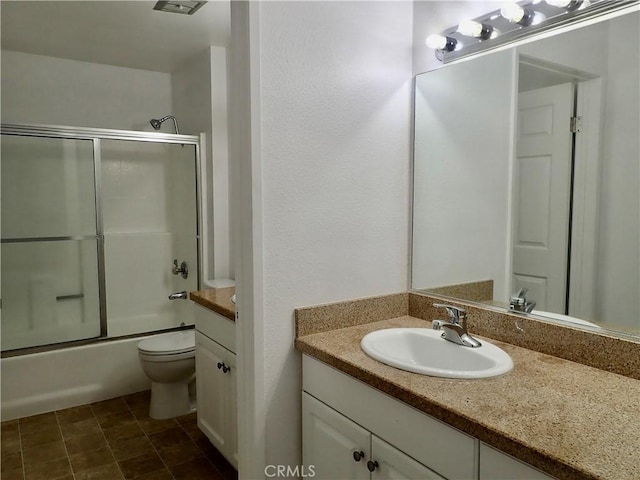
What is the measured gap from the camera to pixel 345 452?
145 cm

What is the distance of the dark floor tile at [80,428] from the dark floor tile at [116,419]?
0.03 metres

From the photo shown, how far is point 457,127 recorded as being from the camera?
181cm

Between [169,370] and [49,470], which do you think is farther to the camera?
[169,370]

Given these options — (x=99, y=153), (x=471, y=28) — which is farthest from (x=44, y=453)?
(x=471, y=28)

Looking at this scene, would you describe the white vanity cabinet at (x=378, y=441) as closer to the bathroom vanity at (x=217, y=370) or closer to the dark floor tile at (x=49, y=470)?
the bathroom vanity at (x=217, y=370)

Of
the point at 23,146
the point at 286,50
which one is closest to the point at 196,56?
the point at 23,146

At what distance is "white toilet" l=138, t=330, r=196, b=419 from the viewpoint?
2598 millimetres

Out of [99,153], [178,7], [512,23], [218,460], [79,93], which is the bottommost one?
[218,460]

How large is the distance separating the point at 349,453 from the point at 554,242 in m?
0.93

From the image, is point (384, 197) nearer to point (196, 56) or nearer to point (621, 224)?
point (621, 224)

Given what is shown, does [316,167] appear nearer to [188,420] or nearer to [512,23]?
[512,23]

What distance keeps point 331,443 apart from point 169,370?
1431 mm

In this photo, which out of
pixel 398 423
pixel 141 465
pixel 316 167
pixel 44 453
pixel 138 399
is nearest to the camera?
pixel 398 423

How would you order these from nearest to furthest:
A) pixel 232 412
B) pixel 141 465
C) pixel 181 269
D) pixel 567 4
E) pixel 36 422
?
pixel 567 4
pixel 232 412
pixel 141 465
pixel 36 422
pixel 181 269
